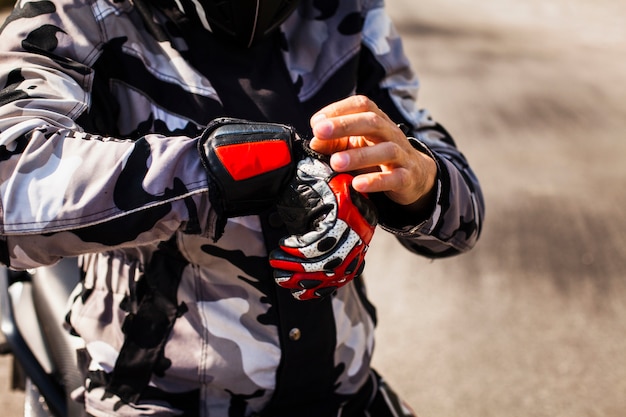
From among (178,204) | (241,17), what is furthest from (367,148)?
(241,17)

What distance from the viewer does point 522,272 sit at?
10.9 feet

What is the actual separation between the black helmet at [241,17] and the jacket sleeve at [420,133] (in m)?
0.28

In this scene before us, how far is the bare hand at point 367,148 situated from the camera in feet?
3.72

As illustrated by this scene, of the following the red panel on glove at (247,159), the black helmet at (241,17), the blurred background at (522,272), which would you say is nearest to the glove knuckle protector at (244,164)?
the red panel on glove at (247,159)

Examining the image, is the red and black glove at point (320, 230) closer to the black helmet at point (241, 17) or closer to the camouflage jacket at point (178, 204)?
the camouflage jacket at point (178, 204)

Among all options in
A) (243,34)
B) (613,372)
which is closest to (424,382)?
(613,372)

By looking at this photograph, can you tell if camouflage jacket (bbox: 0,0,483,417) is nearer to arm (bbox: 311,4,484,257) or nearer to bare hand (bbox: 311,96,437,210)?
arm (bbox: 311,4,484,257)

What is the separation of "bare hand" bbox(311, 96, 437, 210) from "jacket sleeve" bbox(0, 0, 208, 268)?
8.7 inches

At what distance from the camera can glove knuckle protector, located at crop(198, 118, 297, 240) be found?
1104 mm

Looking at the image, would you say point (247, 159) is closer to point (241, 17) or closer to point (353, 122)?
point (353, 122)

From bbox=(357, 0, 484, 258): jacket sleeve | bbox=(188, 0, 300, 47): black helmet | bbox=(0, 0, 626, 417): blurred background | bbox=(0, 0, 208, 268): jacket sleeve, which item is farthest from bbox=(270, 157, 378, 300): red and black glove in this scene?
bbox=(0, 0, 626, 417): blurred background

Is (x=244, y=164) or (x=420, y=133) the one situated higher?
(x=244, y=164)

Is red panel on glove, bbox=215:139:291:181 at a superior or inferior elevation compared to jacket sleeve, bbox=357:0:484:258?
superior

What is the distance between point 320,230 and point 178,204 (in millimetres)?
248
